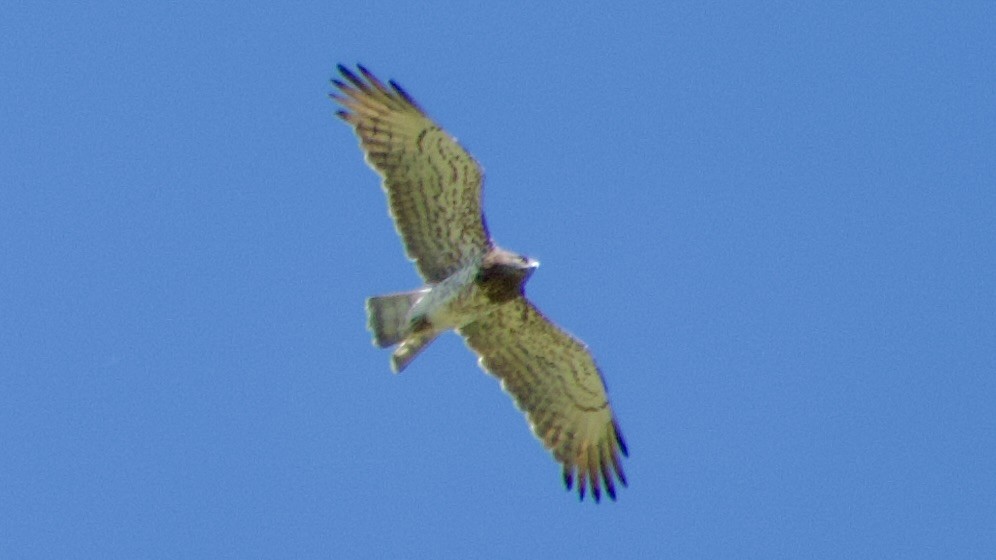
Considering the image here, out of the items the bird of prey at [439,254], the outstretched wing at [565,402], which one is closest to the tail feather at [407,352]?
the bird of prey at [439,254]

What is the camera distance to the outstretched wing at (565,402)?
19.2 m

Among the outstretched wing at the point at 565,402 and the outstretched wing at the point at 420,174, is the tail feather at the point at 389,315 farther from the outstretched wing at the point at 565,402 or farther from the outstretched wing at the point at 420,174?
the outstretched wing at the point at 565,402

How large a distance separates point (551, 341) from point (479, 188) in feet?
4.80

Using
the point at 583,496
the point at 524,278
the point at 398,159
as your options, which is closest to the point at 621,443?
the point at 583,496

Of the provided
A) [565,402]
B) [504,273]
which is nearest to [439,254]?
[504,273]

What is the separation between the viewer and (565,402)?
63.4 ft

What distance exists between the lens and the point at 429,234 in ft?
61.1

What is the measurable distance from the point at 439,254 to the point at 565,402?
1717mm

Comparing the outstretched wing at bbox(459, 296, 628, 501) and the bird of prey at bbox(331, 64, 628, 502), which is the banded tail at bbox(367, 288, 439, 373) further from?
the outstretched wing at bbox(459, 296, 628, 501)

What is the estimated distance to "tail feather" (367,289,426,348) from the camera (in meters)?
18.4

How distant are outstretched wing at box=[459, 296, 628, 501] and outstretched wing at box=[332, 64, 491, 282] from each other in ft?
2.76

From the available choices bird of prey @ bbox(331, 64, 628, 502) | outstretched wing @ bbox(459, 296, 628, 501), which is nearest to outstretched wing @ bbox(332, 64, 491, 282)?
bird of prey @ bbox(331, 64, 628, 502)

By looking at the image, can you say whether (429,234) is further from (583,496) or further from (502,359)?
(583,496)

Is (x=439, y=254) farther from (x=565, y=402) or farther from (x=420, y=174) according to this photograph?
(x=565, y=402)
